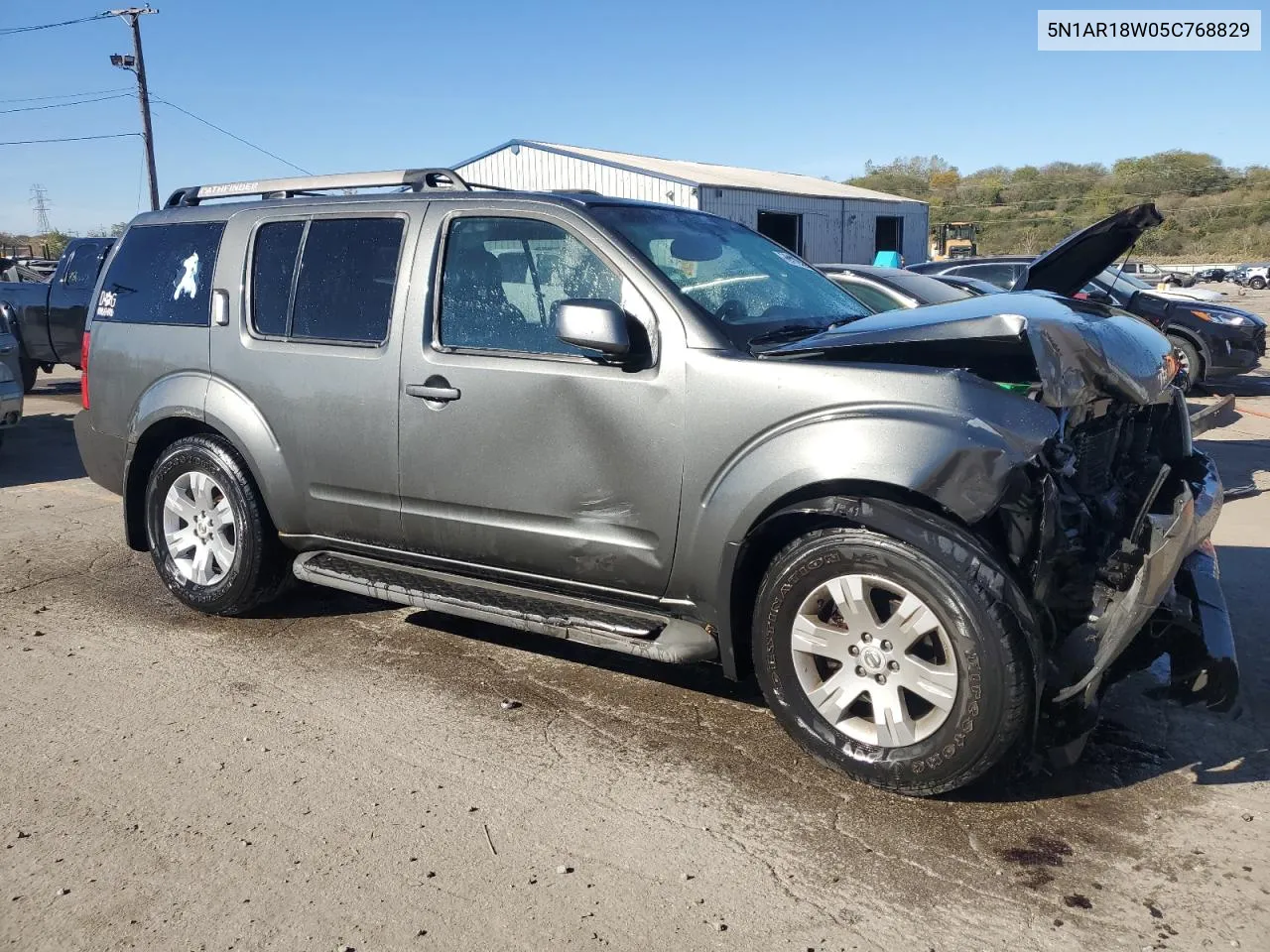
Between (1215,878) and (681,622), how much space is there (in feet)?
5.74

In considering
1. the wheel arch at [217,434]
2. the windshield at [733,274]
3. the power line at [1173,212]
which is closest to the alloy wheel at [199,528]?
the wheel arch at [217,434]

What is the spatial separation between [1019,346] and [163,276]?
4.02 meters

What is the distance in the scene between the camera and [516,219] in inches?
161

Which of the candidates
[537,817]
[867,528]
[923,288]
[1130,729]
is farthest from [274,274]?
[923,288]

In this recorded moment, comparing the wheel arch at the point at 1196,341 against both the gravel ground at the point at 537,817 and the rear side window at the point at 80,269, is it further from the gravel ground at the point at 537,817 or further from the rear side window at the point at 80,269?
the rear side window at the point at 80,269

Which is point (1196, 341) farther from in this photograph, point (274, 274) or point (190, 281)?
point (190, 281)

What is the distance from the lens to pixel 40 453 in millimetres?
9789

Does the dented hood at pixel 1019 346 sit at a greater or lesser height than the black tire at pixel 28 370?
greater

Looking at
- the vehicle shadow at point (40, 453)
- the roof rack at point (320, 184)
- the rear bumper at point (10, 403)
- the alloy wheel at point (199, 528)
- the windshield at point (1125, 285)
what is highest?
the roof rack at point (320, 184)

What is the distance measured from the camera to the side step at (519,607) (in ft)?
12.0

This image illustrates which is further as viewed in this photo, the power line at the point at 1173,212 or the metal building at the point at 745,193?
the power line at the point at 1173,212

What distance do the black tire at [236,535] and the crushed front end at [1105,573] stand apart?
3258 millimetres

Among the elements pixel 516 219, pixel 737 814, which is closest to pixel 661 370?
pixel 516 219

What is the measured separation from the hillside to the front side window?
199 feet
